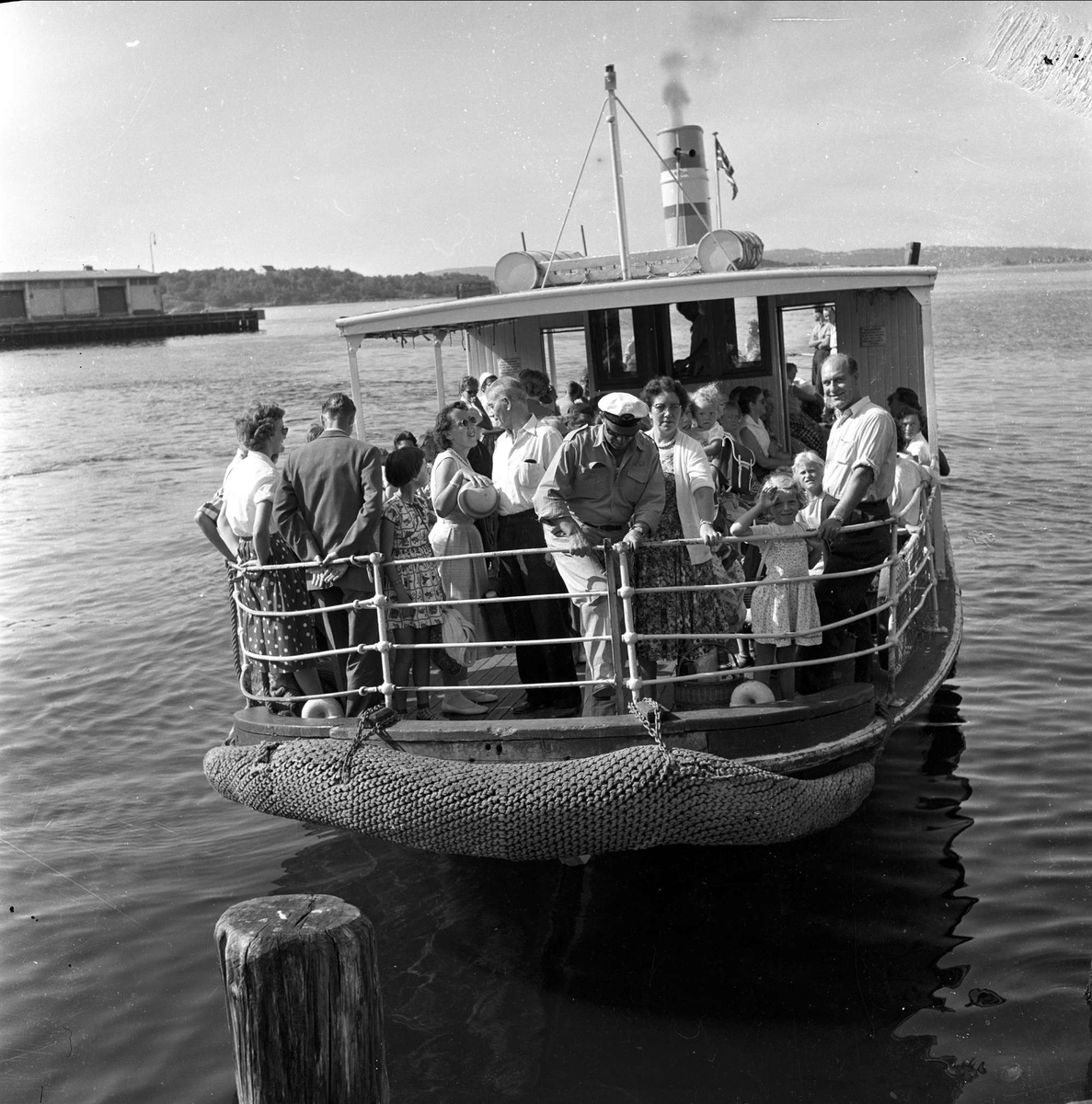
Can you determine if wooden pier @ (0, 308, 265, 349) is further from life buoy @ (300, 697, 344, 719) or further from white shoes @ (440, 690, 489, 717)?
white shoes @ (440, 690, 489, 717)

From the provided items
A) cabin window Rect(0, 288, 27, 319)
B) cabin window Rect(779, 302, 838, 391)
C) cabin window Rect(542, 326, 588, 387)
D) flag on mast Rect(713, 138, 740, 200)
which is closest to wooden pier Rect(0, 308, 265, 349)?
cabin window Rect(0, 288, 27, 319)

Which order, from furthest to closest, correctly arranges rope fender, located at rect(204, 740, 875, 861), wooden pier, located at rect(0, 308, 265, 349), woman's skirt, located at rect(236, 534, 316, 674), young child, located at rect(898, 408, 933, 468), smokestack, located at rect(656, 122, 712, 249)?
1. wooden pier, located at rect(0, 308, 265, 349)
2. smokestack, located at rect(656, 122, 712, 249)
3. young child, located at rect(898, 408, 933, 468)
4. woman's skirt, located at rect(236, 534, 316, 674)
5. rope fender, located at rect(204, 740, 875, 861)

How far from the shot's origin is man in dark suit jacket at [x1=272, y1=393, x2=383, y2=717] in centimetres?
600

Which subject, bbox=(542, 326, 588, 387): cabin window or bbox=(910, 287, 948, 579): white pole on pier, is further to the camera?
bbox=(542, 326, 588, 387): cabin window

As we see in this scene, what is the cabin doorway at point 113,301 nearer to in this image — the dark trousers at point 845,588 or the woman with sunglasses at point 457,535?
the woman with sunglasses at point 457,535

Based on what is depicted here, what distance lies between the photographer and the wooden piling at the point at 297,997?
358 centimetres

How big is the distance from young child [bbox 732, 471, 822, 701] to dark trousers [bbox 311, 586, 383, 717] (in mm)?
1916

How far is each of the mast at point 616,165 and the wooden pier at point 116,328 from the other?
247 feet

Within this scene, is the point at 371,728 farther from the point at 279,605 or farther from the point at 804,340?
the point at 804,340

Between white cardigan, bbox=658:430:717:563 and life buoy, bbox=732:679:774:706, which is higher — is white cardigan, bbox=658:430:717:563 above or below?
above

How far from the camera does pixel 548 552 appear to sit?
227 inches

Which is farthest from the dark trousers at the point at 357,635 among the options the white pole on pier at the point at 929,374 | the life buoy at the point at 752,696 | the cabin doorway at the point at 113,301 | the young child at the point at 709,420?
the cabin doorway at the point at 113,301

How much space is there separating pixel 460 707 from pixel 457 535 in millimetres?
916

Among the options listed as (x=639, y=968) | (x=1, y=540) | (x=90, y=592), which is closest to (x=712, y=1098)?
(x=639, y=968)
